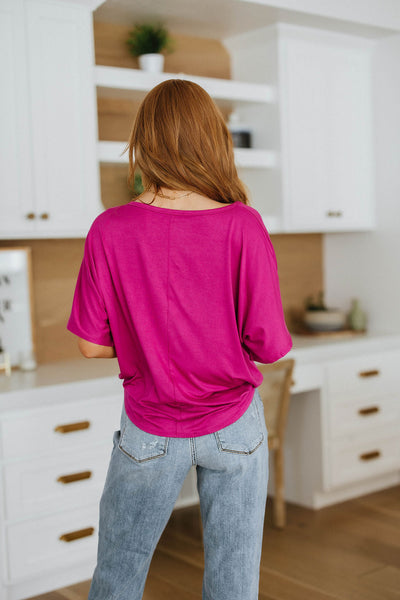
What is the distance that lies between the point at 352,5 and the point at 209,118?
2.56m

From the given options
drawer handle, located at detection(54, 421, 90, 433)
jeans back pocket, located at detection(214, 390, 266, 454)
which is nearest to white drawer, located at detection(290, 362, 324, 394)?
drawer handle, located at detection(54, 421, 90, 433)

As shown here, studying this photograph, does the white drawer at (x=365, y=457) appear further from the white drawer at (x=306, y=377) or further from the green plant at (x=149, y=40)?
the green plant at (x=149, y=40)

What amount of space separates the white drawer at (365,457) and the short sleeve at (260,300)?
88.5 inches

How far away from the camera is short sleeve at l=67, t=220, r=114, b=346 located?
134 centimetres

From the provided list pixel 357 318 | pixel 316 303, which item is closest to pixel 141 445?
pixel 357 318

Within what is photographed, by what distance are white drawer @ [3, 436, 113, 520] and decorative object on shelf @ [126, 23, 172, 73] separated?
1.68 meters

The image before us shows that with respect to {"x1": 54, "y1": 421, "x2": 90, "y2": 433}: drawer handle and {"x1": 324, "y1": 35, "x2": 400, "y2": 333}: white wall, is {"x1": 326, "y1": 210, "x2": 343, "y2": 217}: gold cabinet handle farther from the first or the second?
{"x1": 54, "y1": 421, "x2": 90, "y2": 433}: drawer handle

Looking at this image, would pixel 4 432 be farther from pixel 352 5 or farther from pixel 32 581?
pixel 352 5

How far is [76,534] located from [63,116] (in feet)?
5.31

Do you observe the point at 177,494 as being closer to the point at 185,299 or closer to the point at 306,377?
the point at 185,299

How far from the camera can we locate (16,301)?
10.4 feet

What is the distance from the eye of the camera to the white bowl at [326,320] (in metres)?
3.92

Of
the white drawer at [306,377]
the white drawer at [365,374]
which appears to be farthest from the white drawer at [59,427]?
the white drawer at [365,374]

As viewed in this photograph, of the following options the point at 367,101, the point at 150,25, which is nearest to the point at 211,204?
the point at 150,25
